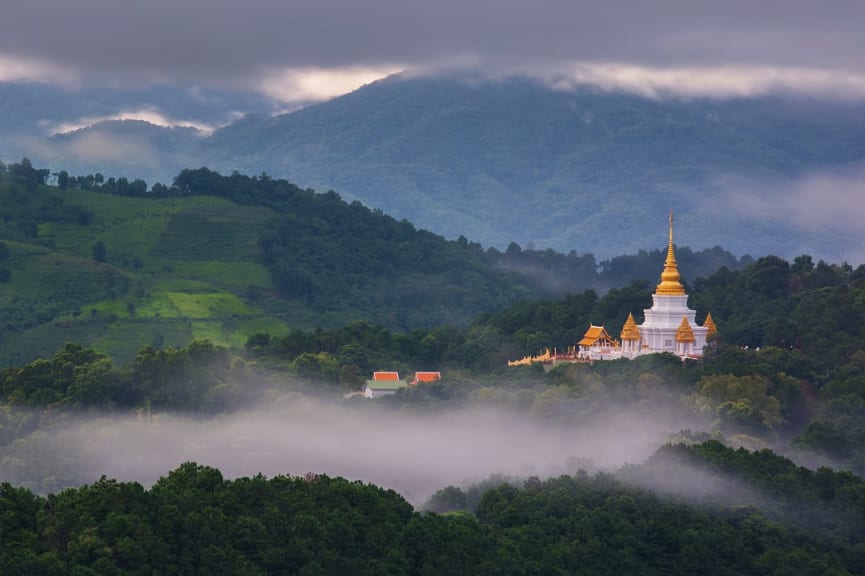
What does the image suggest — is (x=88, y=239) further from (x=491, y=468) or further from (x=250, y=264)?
(x=491, y=468)

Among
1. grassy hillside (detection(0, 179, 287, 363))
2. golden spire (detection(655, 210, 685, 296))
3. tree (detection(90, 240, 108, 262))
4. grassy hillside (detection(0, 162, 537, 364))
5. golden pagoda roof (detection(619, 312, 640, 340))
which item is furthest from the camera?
tree (detection(90, 240, 108, 262))

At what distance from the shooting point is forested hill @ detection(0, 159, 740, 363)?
4419 inches

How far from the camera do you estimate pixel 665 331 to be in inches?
3546

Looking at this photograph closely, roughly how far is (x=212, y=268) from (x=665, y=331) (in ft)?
138

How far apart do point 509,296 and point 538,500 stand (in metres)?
85.7

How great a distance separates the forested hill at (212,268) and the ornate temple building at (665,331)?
25.4 meters

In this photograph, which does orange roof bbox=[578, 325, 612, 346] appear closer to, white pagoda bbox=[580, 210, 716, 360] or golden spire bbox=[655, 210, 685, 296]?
white pagoda bbox=[580, 210, 716, 360]

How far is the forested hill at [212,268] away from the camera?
112 meters

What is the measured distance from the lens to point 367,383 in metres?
91.6

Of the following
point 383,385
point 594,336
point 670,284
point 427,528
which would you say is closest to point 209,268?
point 383,385

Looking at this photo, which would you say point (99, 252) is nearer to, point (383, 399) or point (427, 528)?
point (383, 399)

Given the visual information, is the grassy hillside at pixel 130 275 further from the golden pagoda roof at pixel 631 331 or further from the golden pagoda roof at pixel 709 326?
the golden pagoda roof at pixel 709 326

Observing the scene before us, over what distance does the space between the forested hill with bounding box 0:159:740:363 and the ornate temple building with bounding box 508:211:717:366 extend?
25440mm

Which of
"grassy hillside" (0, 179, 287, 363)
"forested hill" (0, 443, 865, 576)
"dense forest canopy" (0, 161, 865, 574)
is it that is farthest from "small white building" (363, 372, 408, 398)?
"forested hill" (0, 443, 865, 576)
